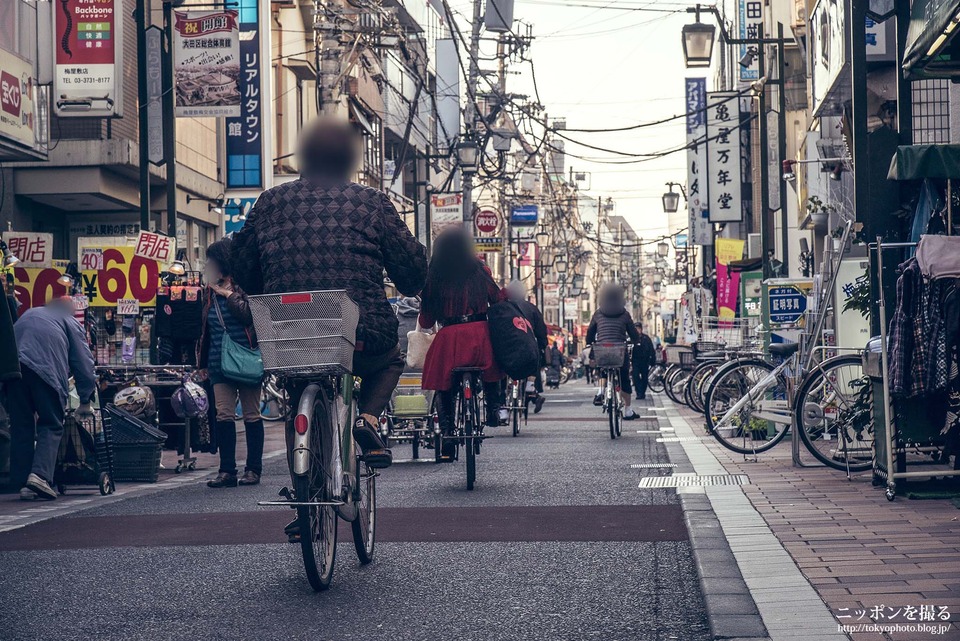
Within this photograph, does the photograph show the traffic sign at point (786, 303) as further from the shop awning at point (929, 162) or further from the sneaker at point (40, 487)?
the sneaker at point (40, 487)

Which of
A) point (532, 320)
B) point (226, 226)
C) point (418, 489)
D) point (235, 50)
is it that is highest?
point (235, 50)

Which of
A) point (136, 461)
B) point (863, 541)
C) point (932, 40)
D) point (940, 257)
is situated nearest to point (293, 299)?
point (863, 541)

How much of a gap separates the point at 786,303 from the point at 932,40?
23.2 feet

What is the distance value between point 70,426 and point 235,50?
433 inches

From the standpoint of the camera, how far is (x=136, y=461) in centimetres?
1088

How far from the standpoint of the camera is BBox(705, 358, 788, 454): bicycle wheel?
1099 cm

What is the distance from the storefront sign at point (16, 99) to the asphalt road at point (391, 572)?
16.6 ft

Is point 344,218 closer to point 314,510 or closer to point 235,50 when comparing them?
point 314,510

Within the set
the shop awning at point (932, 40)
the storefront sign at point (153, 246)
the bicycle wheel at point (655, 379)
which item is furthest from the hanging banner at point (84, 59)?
the bicycle wheel at point (655, 379)

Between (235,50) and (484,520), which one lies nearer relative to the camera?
(484,520)

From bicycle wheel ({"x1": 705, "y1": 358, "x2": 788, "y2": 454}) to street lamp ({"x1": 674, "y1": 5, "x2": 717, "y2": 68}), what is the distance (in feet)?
43.5

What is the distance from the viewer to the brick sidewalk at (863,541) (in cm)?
480

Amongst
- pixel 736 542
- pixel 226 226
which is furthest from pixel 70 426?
pixel 226 226

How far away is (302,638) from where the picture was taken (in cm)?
457
